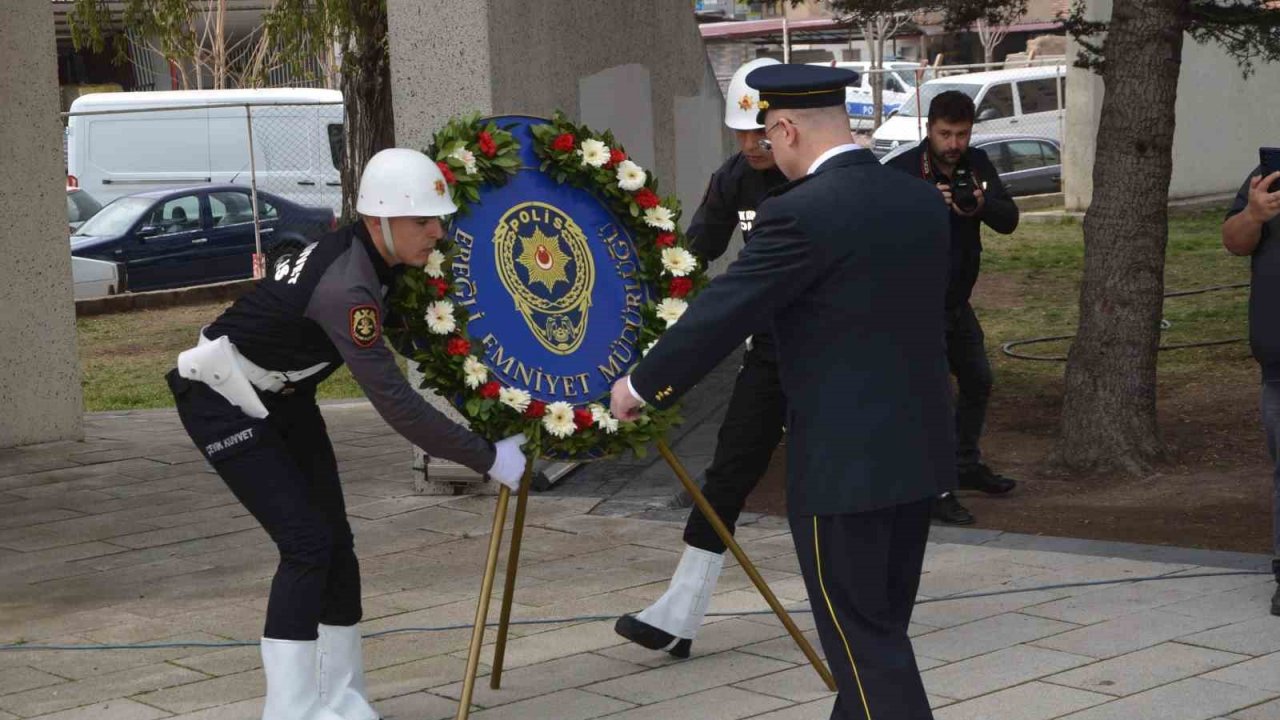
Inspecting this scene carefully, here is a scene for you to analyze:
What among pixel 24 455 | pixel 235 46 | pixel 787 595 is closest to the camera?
pixel 787 595

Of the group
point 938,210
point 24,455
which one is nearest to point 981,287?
point 24,455

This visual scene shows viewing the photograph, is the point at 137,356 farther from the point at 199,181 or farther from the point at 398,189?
the point at 398,189

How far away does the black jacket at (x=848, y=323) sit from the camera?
13.3 ft

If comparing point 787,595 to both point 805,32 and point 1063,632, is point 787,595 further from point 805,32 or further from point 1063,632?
point 805,32

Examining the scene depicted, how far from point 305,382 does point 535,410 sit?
691 millimetres

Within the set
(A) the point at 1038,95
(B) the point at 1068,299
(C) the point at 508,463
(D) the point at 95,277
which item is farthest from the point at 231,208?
(C) the point at 508,463

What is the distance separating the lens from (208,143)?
23797mm

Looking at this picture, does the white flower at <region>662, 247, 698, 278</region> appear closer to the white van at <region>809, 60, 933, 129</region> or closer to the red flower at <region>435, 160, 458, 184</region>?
the red flower at <region>435, 160, 458, 184</region>

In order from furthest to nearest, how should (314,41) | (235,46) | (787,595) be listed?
(235,46) → (314,41) → (787,595)

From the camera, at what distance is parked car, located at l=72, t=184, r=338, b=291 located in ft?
67.5

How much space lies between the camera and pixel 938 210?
4188 millimetres

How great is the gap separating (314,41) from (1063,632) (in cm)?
1118

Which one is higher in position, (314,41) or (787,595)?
(314,41)

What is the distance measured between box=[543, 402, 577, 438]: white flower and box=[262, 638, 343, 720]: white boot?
94 cm
